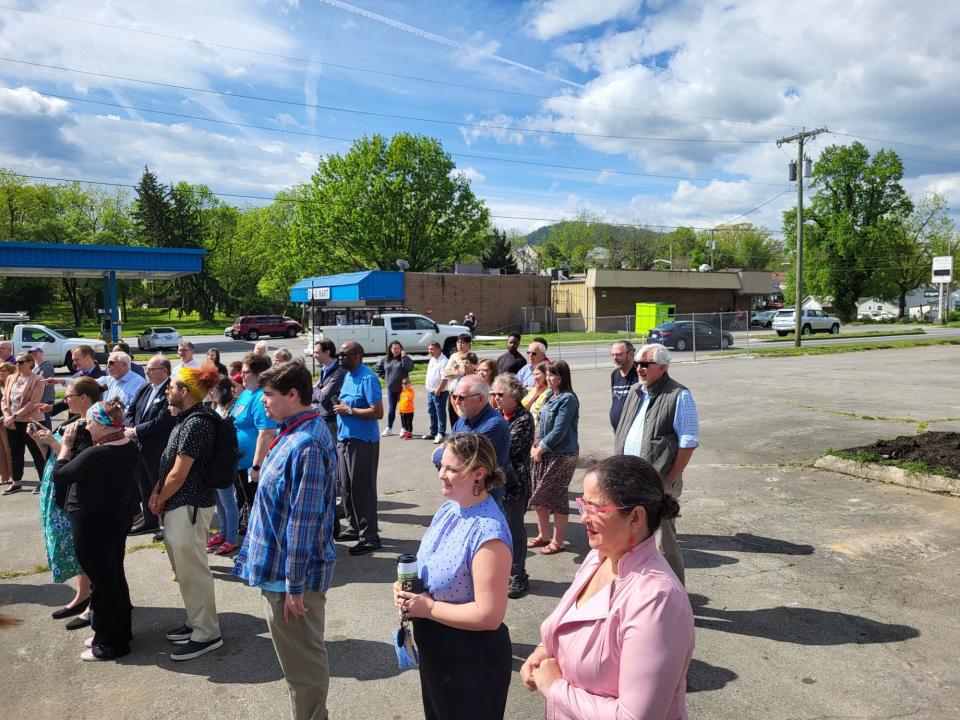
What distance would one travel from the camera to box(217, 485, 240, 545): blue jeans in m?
6.30

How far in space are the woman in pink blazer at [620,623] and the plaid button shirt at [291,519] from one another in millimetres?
1431

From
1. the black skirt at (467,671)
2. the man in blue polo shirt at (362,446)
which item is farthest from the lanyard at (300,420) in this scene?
the man in blue polo shirt at (362,446)

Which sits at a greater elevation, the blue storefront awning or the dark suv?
the blue storefront awning

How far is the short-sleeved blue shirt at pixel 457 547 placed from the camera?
8.16 ft

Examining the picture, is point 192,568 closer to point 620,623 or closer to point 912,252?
point 620,623

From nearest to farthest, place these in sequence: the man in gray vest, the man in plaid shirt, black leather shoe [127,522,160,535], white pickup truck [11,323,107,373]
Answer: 1. the man in plaid shirt
2. the man in gray vest
3. black leather shoe [127,522,160,535]
4. white pickup truck [11,323,107,373]

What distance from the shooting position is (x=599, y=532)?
6.75 feet

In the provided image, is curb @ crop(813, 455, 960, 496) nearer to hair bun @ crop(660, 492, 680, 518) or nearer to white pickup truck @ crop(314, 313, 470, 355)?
hair bun @ crop(660, 492, 680, 518)

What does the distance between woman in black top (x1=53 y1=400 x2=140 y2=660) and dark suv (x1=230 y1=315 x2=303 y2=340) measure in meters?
43.2

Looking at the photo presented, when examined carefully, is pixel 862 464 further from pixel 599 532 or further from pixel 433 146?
pixel 433 146

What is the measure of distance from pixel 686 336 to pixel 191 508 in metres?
27.3

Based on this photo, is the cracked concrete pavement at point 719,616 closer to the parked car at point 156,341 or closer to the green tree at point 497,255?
the parked car at point 156,341

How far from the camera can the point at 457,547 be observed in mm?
2531

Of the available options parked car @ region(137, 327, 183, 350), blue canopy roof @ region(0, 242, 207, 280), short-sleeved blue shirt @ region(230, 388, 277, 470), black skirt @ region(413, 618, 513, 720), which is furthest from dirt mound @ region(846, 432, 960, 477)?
parked car @ region(137, 327, 183, 350)
